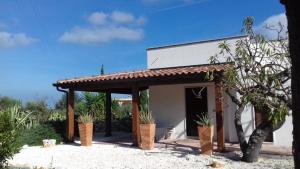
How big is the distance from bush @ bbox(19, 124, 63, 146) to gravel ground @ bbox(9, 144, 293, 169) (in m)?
1.90

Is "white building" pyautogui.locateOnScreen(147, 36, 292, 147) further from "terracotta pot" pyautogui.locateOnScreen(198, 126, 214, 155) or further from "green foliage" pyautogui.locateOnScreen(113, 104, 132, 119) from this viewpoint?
"green foliage" pyautogui.locateOnScreen(113, 104, 132, 119)

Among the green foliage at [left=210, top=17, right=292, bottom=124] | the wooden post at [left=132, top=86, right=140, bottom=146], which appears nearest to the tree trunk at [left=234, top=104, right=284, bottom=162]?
the green foliage at [left=210, top=17, right=292, bottom=124]

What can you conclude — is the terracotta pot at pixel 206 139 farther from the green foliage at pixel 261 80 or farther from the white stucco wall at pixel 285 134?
the white stucco wall at pixel 285 134

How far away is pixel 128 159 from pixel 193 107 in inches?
242

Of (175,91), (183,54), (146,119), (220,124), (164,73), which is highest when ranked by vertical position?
(183,54)

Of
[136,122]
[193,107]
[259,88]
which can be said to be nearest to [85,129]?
[136,122]

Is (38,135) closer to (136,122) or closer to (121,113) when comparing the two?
(136,122)

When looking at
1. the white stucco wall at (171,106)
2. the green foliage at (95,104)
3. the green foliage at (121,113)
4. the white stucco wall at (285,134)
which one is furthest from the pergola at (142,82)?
the green foliage at (121,113)

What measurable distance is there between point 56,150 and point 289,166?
9.36m

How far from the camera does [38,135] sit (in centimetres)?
1664

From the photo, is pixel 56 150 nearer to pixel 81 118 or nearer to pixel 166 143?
pixel 81 118

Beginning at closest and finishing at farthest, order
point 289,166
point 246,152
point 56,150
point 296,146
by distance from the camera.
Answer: point 296,146
point 289,166
point 246,152
point 56,150

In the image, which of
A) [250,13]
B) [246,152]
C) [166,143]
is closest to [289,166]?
[246,152]

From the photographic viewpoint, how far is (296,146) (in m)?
2.19
